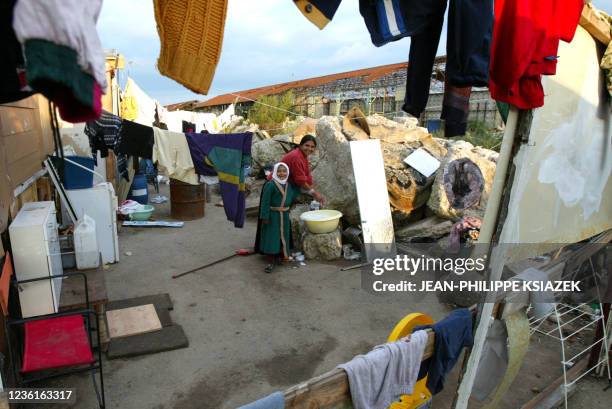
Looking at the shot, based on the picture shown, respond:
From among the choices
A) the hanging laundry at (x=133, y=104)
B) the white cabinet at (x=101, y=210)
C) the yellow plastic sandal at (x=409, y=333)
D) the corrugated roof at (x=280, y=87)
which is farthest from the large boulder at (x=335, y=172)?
the corrugated roof at (x=280, y=87)

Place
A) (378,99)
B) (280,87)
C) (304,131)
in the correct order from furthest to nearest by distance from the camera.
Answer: (280,87) < (378,99) < (304,131)

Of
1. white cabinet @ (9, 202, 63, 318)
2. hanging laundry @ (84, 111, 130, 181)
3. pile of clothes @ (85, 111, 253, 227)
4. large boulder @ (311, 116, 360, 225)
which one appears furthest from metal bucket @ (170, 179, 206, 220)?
white cabinet @ (9, 202, 63, 318)

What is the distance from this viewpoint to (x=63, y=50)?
2.45 ft

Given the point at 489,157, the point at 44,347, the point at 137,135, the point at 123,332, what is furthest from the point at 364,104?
the point at 44,347

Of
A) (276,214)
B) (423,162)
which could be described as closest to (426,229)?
(423,162)

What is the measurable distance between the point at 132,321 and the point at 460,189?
5.40 m

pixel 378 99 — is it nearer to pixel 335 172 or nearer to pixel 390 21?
pixel 335 172

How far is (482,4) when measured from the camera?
174 cm

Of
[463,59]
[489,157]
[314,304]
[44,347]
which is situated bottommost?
[314,304]

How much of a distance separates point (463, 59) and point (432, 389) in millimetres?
1877

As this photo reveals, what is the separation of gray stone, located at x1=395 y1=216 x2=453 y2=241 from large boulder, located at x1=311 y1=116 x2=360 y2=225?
34.9 inches

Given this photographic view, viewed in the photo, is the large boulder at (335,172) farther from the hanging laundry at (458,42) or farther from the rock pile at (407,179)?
the hanging laundry at (458,42)

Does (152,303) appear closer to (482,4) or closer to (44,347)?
(44,347)

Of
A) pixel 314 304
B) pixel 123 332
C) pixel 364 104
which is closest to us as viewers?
pixel 123 332
